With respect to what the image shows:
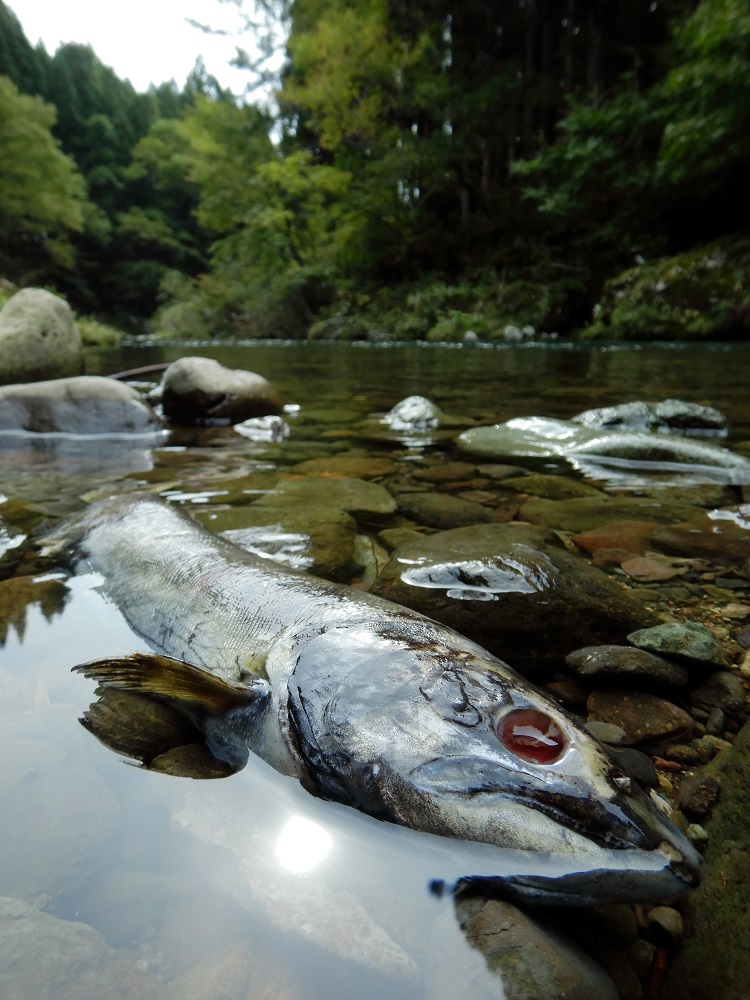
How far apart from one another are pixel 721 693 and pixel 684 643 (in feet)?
0.55

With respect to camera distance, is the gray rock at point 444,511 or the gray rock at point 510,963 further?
the gray rock at point 444,511

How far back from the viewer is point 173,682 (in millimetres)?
1322

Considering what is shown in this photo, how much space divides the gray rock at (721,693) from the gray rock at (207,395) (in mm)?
5030

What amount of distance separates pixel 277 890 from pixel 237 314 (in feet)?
106

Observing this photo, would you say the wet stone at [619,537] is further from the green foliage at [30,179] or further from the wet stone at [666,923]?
the green foliage at [30,179]

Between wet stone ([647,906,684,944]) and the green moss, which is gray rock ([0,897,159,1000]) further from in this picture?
the green moss

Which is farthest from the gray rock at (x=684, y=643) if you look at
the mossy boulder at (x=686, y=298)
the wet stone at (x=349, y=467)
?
the mossy boulder at (x=686, y=298)

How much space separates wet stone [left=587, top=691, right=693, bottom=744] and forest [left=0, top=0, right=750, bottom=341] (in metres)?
14.7

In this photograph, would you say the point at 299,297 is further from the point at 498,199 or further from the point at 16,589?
the point at 16,589

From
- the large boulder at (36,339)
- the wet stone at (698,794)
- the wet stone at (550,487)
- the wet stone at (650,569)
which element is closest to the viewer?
the wet stone at (698,794)

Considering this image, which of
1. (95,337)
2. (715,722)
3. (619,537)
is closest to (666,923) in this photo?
(715,722)

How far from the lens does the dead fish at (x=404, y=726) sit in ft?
3.30

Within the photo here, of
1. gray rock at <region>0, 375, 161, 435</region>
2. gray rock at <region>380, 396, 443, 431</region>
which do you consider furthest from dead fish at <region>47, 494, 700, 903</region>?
gray rock at <region>0, 375, 161, 435</region>

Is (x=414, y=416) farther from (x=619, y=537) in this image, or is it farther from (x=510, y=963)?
(x=510, y=963)
